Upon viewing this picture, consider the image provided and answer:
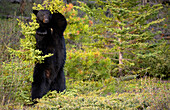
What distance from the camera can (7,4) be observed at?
1445 cm

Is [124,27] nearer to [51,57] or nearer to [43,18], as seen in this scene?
[51,57]

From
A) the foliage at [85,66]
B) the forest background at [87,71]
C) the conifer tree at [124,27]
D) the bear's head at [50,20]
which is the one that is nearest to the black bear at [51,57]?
the bear's head at [50,20]

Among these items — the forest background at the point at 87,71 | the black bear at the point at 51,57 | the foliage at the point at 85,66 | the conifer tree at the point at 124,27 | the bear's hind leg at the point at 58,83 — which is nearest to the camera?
the forest background at the point at 87,71

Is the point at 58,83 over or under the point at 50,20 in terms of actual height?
under

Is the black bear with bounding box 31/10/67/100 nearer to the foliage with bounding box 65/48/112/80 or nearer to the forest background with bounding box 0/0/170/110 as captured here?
the forest background with bounding box 0/0/170/110

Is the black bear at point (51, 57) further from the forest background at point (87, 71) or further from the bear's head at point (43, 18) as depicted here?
the forest background at point (87, 71)

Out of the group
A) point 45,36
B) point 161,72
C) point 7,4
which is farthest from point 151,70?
point 7,4

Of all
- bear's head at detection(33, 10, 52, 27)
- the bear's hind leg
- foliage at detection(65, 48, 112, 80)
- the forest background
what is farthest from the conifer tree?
bear's head at detection(33, 10, 52, 27)

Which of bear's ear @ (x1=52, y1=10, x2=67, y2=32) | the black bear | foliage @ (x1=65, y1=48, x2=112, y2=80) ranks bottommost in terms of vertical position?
foliage @ (x1=65, y1=48, x2=112, y2=80)

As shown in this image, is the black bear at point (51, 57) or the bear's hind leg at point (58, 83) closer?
the black bear at point (51, 57)

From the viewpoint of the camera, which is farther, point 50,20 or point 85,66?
point 85,66

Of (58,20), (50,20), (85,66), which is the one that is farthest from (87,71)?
(50,20)

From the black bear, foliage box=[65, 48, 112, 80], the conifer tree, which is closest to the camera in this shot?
the black bear

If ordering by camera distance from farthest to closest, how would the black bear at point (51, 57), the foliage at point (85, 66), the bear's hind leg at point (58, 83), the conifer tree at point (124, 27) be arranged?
the conifer tree at point (124, 27), the foliage at point (85, 66), the bear's hind leg at point (58, 83), the black bear at point (51, 57)
